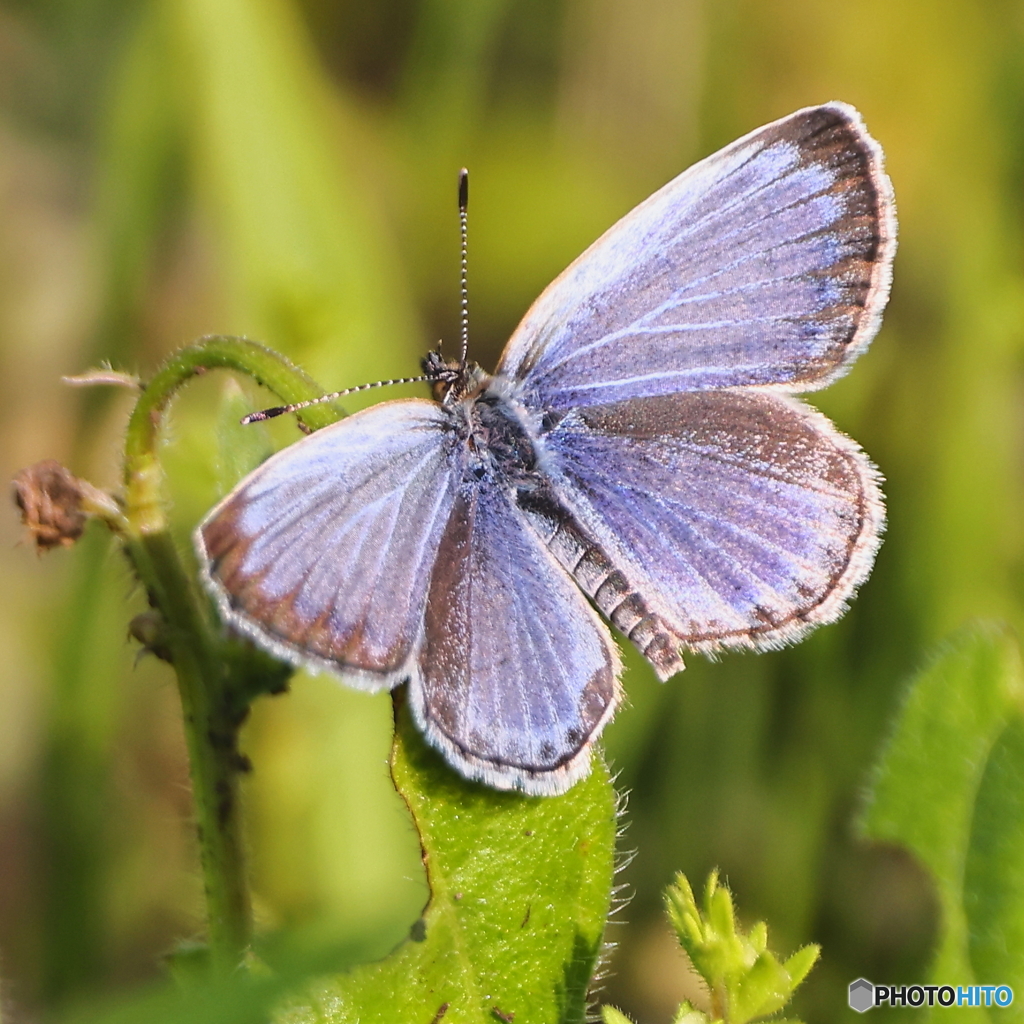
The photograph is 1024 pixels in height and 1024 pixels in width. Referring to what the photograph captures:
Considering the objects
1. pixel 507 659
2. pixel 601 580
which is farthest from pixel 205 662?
pixel 601 580

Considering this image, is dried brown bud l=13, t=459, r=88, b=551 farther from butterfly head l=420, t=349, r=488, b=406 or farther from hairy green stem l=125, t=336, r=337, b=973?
butterfly head l=420, t=349, r=488, b=406

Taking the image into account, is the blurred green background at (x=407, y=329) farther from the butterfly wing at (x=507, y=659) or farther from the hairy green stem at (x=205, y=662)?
the butterfly wing at (x=507, y=659)

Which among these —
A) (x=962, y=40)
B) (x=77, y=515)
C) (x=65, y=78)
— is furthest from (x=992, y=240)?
(x=65, y=78)

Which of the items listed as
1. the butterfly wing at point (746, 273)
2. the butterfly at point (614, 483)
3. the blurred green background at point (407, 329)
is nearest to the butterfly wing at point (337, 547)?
the butterfly at point (614, 483)

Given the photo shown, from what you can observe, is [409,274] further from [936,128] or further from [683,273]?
[683,273]

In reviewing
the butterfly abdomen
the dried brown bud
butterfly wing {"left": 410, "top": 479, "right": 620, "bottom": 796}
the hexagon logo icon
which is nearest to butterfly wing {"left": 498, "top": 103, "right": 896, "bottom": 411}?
the butterfly abdomen
